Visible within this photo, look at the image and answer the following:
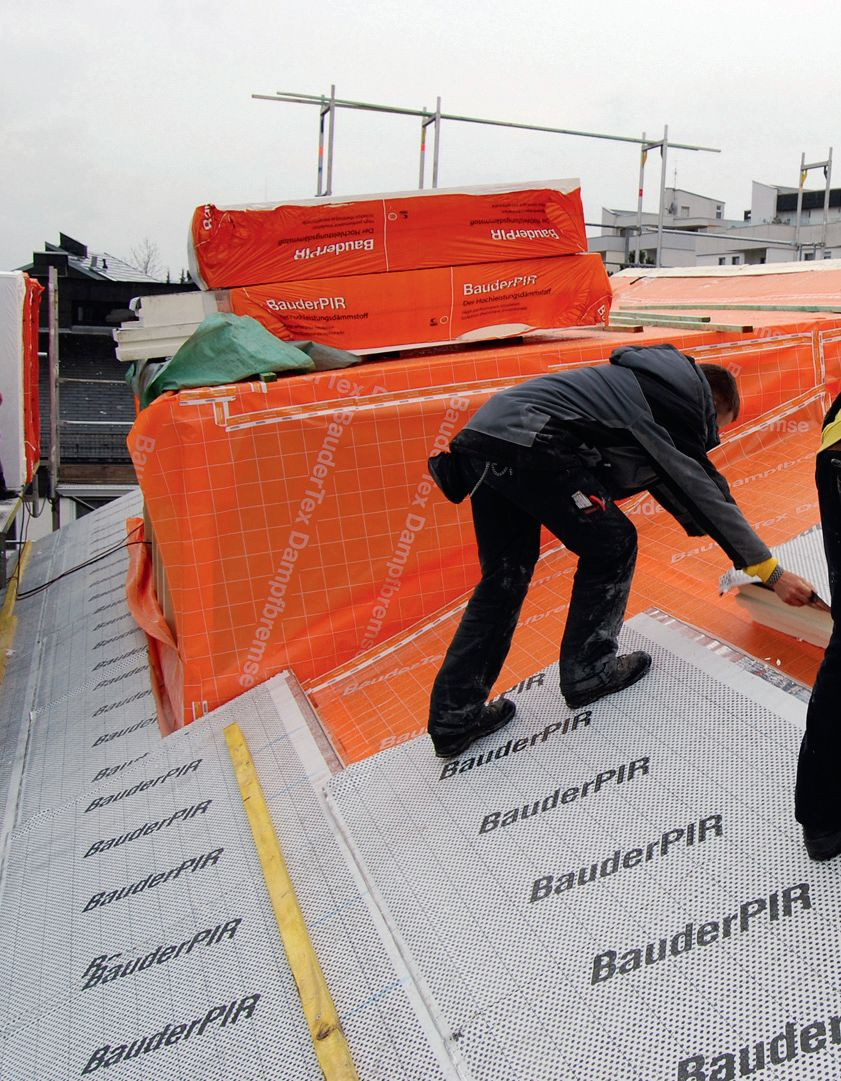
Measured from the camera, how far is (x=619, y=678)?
269 cm

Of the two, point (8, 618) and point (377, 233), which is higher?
point (377, 233)

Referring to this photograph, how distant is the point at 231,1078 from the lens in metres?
1.96

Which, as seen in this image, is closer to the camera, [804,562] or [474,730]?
[474,730]

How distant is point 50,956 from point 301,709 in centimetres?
130

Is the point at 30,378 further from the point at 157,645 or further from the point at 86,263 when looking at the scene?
the point at 86,263

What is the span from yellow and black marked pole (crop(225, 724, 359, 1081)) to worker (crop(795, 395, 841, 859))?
1145 mm

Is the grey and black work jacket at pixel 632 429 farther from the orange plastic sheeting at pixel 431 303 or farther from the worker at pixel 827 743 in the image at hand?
the orange plastic sheeting at pixel 431 303

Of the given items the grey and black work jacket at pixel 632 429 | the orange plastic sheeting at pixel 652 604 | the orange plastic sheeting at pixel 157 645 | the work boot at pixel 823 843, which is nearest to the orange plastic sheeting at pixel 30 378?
the orange plastic sheeting at pixel 157 645

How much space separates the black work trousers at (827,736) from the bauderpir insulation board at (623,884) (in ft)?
0.42

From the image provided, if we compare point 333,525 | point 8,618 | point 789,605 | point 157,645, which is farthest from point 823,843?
point 8,618

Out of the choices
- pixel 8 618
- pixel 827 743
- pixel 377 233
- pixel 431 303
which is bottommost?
pixel 8 618

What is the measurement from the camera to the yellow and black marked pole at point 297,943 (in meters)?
1.87

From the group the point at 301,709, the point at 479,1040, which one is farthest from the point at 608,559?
the point at 301,709

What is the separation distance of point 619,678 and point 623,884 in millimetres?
796
